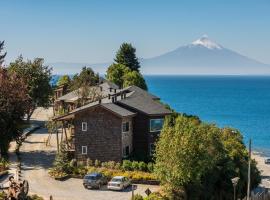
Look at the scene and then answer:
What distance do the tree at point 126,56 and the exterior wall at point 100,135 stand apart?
310 feet

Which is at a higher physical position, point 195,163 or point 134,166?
point 195,163

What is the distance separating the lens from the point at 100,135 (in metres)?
59.8

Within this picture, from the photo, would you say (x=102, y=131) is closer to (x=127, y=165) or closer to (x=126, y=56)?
(x=127, y=165)

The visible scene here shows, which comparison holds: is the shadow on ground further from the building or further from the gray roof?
the gray roof

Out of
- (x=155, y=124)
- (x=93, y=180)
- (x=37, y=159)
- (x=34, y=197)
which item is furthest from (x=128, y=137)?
(x=34, y=197)

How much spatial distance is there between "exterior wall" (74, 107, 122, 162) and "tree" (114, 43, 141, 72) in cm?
9434

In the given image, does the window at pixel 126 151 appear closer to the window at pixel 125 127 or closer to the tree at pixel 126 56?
the window at pixel 125 127

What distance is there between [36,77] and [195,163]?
40.4 metres

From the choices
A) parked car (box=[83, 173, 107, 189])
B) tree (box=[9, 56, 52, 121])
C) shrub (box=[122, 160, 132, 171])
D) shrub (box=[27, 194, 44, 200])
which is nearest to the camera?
shrub (box=[27, 194, 44, 200])

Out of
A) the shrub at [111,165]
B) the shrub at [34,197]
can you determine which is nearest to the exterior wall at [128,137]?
the shrub at [111,165]

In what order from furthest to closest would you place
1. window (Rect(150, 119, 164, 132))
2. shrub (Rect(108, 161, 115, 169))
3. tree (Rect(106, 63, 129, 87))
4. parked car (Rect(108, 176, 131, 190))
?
tree (Rect(106, 63, 129, 87)), window (Rect(150, 119, 164, 132)), shrub (Rect(108, 161, 115, 169)), parked car (Rect(108, 176, 131, 190))

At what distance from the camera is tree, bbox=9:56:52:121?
79.4 metres

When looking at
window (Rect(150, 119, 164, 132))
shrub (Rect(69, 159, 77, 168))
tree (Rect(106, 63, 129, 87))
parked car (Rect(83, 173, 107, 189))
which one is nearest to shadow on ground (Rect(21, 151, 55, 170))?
shrub (Rect(69, 159, 77, 168))

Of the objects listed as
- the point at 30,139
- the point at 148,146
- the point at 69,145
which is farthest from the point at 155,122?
the point at 30,139
